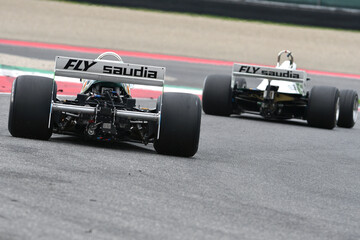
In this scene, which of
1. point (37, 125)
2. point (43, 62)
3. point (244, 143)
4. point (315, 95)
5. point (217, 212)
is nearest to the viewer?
point (217, 212)

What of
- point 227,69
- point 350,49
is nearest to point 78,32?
point 227,69

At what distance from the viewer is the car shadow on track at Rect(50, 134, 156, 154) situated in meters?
9.35

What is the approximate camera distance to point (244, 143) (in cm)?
1170

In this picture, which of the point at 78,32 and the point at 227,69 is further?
the point at 78,32

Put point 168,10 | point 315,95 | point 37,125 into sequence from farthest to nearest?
point 168,10 → point 315,95 → point 37,125

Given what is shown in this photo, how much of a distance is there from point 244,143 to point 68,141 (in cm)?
316

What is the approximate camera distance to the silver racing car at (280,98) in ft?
50.0

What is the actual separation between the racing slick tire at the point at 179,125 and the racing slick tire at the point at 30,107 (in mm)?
1263

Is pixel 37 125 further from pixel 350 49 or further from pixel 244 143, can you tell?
pixel 350 49

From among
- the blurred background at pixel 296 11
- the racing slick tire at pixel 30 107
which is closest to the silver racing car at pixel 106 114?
the racing slick tire at pixel 30 107

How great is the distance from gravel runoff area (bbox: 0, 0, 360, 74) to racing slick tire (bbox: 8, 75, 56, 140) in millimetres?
21461

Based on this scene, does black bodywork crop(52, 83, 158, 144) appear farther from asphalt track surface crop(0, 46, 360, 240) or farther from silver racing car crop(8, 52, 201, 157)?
asphalt track surface crop(0, 46, 360, 240)

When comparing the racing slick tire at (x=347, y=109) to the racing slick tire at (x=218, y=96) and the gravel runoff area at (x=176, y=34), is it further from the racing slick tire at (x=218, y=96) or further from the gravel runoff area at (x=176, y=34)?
the gravel runoff area at (x=176, y=34)

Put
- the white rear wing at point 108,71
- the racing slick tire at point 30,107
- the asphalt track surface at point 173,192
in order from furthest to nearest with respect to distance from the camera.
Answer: the white rear wing at point 108,71, the racing slick tire at point 30,107, the asphalt track surface at point 173,192
